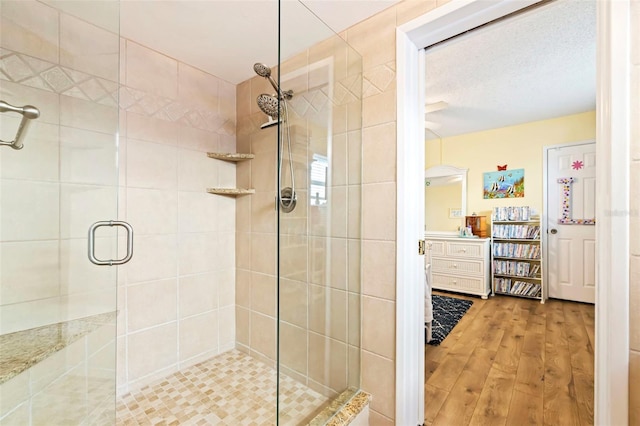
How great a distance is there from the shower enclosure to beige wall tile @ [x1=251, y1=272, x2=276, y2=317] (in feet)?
0.05

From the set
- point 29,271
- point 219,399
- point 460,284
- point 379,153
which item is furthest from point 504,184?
point 29,271

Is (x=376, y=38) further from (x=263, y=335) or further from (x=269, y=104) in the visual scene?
(x=263, y=335)

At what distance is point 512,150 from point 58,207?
199 inches

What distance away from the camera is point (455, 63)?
2527 mm

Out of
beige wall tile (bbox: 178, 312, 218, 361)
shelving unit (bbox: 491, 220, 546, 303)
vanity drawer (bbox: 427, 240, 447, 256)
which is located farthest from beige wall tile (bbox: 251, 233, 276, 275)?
shelving unit (bbox: 491, 220, 546, 303)

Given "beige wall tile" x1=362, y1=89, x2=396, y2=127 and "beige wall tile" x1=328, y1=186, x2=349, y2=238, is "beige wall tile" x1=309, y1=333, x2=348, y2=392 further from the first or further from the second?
"beige wall tile" x1=362, y1=89, x2=396, y2=127

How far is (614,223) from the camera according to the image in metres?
0.88

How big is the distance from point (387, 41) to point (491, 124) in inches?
138

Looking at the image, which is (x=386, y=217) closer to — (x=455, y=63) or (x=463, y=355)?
(x=463, y=355)

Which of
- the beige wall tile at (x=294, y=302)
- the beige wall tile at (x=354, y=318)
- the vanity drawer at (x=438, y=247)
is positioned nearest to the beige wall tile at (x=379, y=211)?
the beige wall tile at (x=354, y=318)

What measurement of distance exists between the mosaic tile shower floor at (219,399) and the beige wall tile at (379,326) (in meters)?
0.35

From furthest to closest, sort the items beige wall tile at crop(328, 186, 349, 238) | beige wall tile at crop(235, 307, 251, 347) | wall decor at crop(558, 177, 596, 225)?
wall decor at crop(558, 177, 596, 225)
beige wall tile at crop(235, 307, 251, 347)
beige wall tile at crop(328, 186, 349, 238)

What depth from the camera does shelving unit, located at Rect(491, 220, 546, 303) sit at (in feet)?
12.7

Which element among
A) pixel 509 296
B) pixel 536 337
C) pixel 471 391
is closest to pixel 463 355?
pixel 471 391
